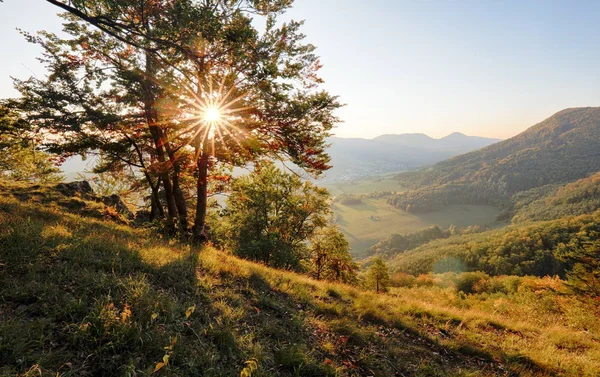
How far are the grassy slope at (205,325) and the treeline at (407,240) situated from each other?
15724 centimetres

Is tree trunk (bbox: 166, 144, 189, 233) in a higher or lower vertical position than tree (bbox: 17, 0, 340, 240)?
lower

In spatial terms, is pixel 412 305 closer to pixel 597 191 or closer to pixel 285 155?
pixel 285 155

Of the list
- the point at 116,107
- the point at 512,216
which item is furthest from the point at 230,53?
the point at 512,216

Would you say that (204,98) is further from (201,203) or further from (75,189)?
(75,189)

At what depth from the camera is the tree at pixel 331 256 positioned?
889 inches

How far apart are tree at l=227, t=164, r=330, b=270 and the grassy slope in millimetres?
11261

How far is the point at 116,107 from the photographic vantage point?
1030cm

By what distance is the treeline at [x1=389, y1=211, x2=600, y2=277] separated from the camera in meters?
93.9

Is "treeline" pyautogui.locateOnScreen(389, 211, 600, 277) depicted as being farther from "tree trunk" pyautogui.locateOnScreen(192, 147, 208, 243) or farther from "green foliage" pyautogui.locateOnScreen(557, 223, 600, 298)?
"tree trunk" pyautogui.locateOnScreen(192, 147, 208, 243)

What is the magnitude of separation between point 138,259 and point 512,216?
23931 centimetres

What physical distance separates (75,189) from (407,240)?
578ft

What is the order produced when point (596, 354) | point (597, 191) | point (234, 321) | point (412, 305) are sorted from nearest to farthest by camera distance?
point (234, 321) → point (596, 354) → point (412, 305) → point (597, 191)

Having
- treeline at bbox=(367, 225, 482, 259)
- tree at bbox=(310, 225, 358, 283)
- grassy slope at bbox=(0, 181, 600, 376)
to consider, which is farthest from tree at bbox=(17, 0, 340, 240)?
treeline at bbox=(367, 225, 482, 259)

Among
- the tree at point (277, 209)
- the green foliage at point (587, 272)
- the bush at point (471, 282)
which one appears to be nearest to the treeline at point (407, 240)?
the bush at point (471, 282)
